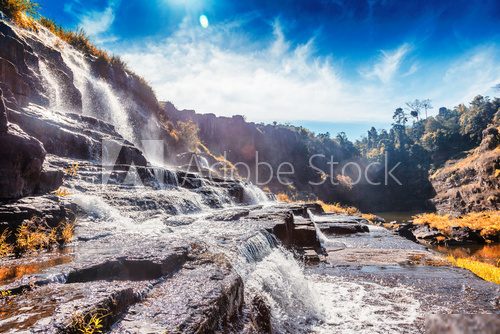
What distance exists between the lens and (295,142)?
72.1m

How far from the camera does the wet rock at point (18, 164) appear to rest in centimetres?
579

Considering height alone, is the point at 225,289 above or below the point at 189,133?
below

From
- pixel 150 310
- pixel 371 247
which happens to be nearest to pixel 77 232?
pixel 150 310

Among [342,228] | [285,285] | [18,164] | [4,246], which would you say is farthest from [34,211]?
[342,228]

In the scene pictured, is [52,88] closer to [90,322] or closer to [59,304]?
[59,304]

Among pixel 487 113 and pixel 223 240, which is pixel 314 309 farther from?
pixel 487 113

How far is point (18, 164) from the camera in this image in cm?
605

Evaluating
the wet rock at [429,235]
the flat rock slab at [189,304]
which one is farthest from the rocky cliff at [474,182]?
the flat rock slab at [189,304]

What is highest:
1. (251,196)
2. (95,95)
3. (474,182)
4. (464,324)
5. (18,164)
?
(95,95)

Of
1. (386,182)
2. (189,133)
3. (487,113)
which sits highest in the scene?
(487,113)

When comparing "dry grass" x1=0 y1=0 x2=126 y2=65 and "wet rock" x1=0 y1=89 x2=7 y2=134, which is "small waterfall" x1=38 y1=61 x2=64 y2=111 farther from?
"wet rock" x1=0 y1=89 x2=7 y2=134

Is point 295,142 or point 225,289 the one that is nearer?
point 225,289

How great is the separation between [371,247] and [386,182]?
67.4 meters

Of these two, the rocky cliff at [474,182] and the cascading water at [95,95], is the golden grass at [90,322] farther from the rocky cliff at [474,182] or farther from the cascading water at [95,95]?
the rocky cliff at [474,182]
